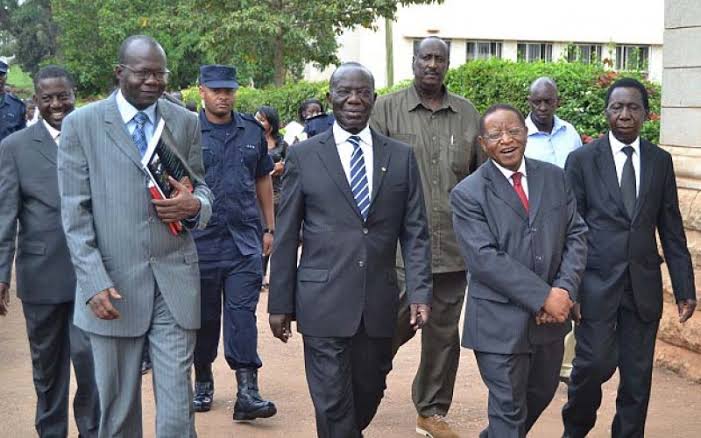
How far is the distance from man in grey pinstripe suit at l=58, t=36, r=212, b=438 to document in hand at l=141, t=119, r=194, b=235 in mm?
35

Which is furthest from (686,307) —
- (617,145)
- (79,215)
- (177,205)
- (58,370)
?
(58,370)

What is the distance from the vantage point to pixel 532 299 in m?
5.31

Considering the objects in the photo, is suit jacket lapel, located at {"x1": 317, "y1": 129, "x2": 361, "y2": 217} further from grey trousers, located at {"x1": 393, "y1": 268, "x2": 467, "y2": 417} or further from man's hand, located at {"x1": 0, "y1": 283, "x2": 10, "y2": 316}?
man's hand, located at {"x1": 0, "y1": 283, "x2": 10, "y2": 316}

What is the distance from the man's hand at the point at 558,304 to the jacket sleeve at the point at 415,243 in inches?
26.0

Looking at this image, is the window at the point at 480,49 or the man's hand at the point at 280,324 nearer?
the man's hand at the point at 280,324

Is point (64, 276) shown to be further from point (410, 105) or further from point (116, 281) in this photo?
point (410, 105)

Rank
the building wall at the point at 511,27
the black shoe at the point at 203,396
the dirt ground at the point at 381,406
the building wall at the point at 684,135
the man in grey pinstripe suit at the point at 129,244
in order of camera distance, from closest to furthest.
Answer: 1. the man in grey pinstripe suit at the point at 129,244
2. the dirt ground at the point at 381,406
3. the black shoe at the point at 203,396
4. the building wall at the point at 684,135
5. the building wall at the point at 511,27

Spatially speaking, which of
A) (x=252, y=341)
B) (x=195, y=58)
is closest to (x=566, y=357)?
→ (x=252, y=341)

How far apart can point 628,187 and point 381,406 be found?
2497mm

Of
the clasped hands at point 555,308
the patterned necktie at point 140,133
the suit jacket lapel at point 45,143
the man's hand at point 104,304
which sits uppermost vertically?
the patterned necktie at point 140,133

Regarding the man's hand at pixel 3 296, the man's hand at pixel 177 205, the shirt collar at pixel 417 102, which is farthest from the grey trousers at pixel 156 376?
the shirt collar at pixel 417 102

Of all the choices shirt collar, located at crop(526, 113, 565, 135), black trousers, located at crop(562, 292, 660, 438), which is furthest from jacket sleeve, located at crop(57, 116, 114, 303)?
shirt collar, located at crop(526, 113, 565, 135)

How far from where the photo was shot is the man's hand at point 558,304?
5.33m

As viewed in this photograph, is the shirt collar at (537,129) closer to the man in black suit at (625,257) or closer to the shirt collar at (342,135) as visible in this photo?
the man in black suit at (625,257)
